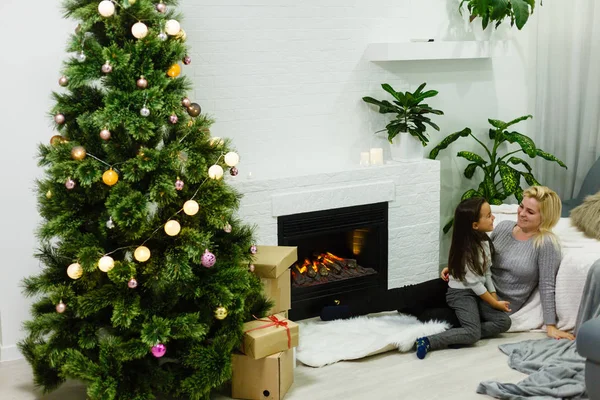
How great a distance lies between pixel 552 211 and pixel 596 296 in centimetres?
55

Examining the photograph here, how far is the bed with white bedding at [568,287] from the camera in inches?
158

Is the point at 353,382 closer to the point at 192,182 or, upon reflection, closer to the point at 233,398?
the point at 233,398

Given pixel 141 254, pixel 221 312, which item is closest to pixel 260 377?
pixel 221 312

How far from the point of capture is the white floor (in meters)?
3.52

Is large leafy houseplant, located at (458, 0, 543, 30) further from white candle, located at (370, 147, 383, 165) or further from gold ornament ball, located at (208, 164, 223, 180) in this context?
gold ornament ball, located at (208, 164, 223, 180)

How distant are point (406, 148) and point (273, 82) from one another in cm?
90

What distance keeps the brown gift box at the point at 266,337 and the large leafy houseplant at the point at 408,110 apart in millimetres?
1663

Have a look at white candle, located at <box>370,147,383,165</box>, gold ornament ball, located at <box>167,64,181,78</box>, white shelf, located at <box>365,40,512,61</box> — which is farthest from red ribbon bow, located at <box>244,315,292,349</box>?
white shelf, located at <box>365,40,512,61</box>

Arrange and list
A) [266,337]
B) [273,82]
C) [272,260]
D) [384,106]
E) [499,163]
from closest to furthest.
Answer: [266,337] < [272,260] < [273,82] < [384,106] < [499,163]

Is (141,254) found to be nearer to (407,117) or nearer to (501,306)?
(501,306)

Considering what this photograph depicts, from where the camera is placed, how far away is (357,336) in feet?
13.5

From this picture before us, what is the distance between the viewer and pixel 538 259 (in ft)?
13.5

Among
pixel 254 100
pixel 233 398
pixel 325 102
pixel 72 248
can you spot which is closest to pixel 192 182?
pixel 72 248

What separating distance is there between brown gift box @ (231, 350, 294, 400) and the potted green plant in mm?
1760
